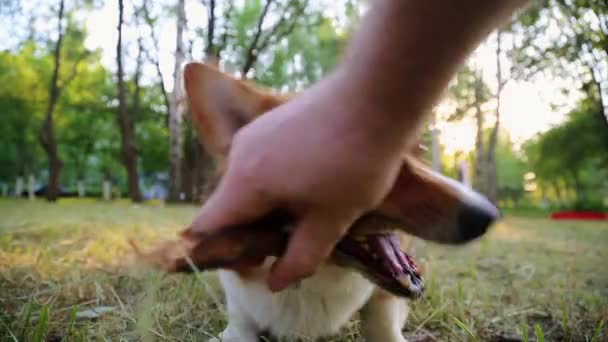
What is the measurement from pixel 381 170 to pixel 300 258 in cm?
18

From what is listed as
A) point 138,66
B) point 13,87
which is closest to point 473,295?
point 138,66

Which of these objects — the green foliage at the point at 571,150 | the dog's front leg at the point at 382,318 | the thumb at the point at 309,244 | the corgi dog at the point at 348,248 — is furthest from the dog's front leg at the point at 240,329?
the green foliage at the point at 571,150

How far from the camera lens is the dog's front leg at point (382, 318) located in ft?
5.14

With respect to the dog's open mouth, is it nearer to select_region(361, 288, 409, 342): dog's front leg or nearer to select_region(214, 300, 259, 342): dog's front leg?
select_region(361, 288, 409, 342): dog's front leg

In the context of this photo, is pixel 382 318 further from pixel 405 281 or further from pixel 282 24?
pixel 282 24

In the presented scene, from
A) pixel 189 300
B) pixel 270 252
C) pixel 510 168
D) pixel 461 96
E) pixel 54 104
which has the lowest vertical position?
pixel 510 168

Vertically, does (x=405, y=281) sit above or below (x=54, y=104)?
below

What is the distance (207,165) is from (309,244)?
0.80m

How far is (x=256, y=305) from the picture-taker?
1396mm

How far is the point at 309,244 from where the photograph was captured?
2.17ft

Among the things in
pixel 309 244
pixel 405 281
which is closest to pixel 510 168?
pixel 405 281

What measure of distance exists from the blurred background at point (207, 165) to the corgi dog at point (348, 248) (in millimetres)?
136

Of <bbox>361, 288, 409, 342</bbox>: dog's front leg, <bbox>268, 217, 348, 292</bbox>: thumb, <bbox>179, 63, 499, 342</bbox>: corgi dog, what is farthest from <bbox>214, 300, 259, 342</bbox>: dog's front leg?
<bbox>268, 217, 348, 292</bbox>: thumb

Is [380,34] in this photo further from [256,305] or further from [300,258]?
[256,305]
